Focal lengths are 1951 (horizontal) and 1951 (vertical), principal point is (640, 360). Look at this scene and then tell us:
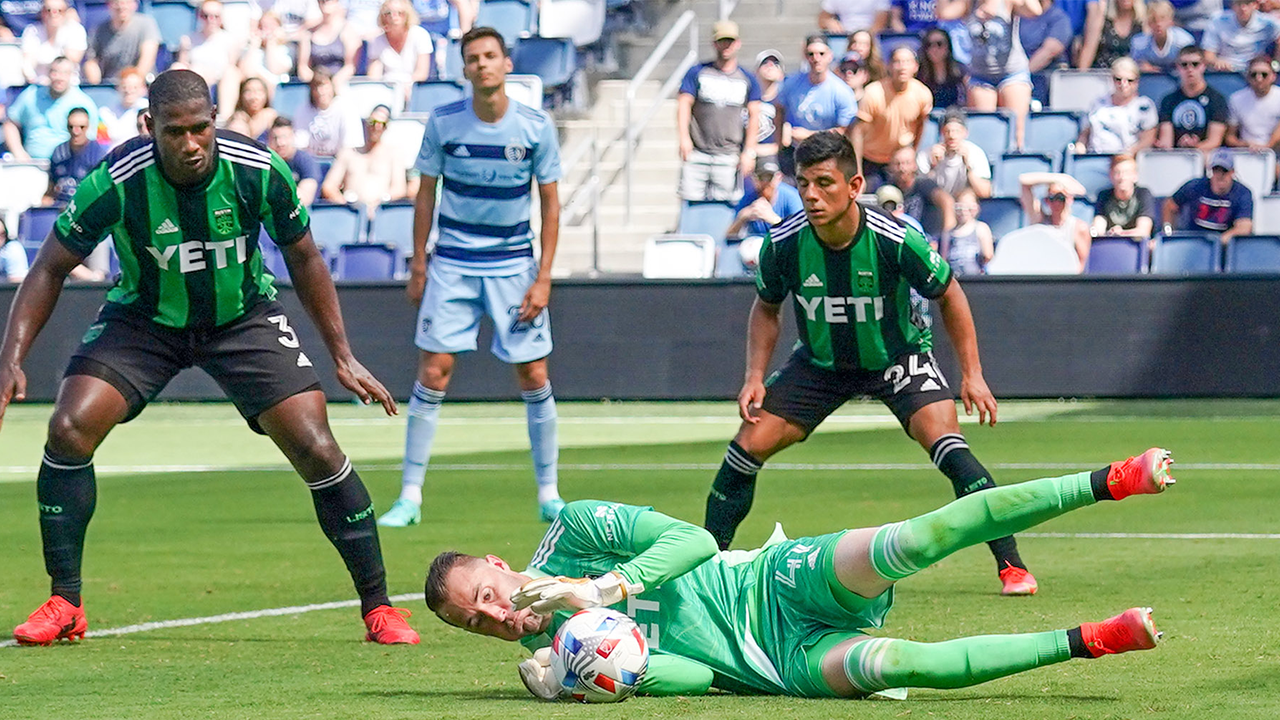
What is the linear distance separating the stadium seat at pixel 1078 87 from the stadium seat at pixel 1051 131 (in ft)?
1.13

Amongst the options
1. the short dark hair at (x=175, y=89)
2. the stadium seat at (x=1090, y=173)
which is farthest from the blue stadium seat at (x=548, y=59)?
the short dark hair at (x=175, y=89)

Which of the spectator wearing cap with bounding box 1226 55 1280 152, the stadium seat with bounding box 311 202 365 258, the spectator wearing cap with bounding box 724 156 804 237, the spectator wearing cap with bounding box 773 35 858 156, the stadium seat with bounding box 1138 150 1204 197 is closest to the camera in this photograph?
the spectator wearing cap with bounding box 724 156 804 237

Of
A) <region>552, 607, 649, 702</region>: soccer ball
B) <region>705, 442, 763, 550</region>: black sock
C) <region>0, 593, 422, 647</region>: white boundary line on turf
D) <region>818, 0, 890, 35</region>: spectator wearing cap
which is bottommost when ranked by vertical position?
<region>0, 593, 422, 647</region>: white boundary line on turf

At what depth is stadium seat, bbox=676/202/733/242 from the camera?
17.7 metres

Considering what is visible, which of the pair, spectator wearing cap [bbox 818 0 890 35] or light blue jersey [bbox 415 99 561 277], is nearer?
light blue jersey [bbox 415 99 561 277]

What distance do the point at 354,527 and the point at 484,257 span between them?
3519mm

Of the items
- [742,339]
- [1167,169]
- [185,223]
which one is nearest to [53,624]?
[185,223]

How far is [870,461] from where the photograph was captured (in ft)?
41.6

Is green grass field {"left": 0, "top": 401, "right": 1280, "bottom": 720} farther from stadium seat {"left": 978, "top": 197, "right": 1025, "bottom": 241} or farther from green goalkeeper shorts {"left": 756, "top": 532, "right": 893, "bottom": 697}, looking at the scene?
stadium seat {"left": 978, "top": 197, "right": 1025, "bottom": 241}

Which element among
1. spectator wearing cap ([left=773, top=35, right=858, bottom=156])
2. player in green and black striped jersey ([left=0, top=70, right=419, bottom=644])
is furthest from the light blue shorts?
spectator wearing cap ([left=773, top=35, right=858, bottom=156])

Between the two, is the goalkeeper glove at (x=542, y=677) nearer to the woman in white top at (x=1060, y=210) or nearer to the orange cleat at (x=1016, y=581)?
the orange cleat at (x=1016, y=581)

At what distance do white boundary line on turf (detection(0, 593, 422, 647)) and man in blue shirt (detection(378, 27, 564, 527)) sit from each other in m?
2.22

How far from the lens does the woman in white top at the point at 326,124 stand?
746 inches

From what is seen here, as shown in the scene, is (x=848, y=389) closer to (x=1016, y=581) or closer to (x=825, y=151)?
(x=1016, y=581)
